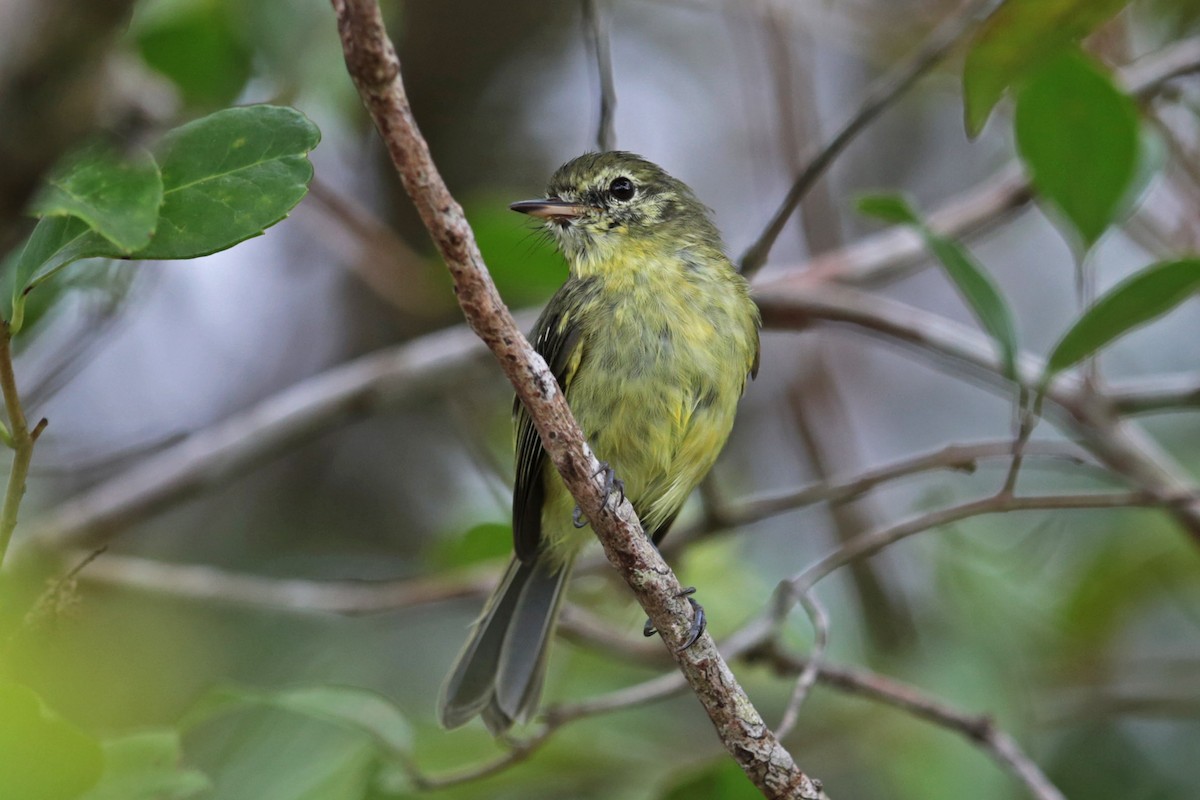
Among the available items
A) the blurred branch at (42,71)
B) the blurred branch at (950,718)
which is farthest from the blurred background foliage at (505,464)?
the blurred branch at (950,718)

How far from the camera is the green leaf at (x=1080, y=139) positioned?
2402 mm

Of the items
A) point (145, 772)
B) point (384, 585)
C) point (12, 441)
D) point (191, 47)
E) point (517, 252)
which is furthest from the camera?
point (384, 585)

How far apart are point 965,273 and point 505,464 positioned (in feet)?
6.52

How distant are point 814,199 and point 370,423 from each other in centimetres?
214

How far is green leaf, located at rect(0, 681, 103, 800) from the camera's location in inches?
47.0

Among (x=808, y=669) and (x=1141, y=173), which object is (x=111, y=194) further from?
(x=1141, y=173)

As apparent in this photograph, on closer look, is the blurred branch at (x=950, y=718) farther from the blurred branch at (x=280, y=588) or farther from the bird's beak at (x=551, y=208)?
the bird's beak at (x=551, y=208)

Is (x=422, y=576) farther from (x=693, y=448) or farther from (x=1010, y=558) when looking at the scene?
(x=1010, y=558)

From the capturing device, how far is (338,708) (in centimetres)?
236

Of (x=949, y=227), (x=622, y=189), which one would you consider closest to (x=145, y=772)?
(x=622, y=189)

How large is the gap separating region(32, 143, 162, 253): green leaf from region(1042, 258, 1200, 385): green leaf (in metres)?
1.74

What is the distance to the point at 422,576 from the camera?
3514 mm

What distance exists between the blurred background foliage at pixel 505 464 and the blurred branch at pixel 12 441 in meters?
0.11

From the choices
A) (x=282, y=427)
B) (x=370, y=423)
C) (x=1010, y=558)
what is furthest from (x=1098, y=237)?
(x=370, y=423)
